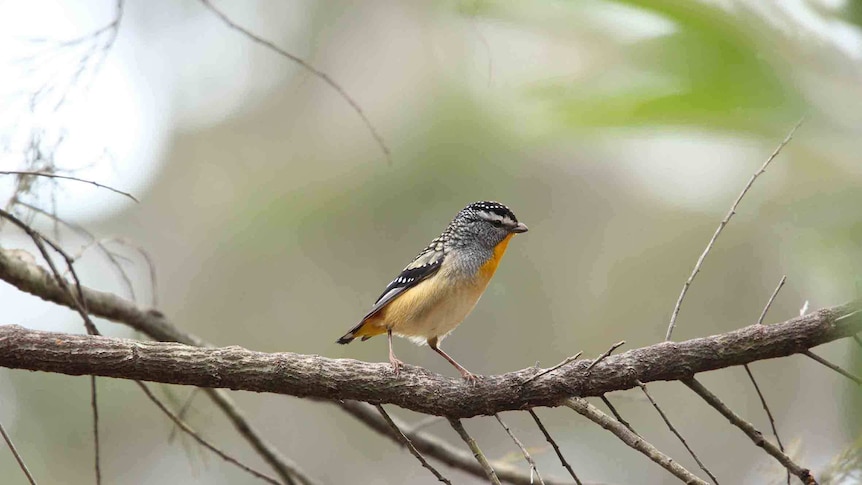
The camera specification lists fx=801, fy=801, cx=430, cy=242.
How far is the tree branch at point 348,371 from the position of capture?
2.64m

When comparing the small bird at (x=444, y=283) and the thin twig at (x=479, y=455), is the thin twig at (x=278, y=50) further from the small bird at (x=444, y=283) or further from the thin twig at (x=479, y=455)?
the small bird at (x=444, y=283)

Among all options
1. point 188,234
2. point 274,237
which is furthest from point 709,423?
point 188,234

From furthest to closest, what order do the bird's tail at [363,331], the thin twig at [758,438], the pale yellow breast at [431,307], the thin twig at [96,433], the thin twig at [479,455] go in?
the bird's tail at [363,331]
the pale yellow breast at [431,307]
the thin twig at [96,433]
the thin twig at [479,455]
the thin twig at [758,438]

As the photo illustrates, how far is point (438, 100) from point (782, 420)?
410cm

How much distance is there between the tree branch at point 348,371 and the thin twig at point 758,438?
3.1 inches

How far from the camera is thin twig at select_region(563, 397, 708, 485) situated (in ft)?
8.03

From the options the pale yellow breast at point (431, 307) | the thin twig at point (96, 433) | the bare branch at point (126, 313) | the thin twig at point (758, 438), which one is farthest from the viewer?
the pale yellow breast at point (431, 307)

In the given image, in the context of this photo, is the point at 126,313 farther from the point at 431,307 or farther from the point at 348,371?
the point at 348,371

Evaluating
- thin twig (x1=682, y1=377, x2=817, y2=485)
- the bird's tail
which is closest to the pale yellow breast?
the bird's tail

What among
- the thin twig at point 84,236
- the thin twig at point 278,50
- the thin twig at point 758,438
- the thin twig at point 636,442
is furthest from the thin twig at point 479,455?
the thin twig at point 84,236

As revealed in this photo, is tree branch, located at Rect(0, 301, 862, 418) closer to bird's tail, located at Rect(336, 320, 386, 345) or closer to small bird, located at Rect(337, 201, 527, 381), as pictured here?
small bird, located at Rect(337, 201, 527, 381)

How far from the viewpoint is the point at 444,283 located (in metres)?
4.67

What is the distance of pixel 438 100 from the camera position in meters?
7.12

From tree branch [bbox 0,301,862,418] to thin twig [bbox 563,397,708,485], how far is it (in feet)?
0.16
